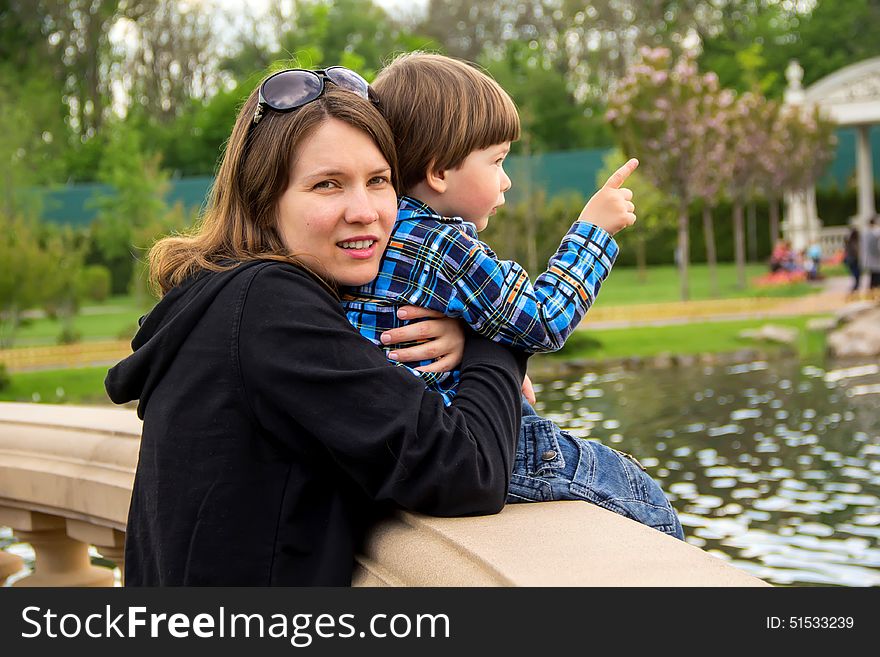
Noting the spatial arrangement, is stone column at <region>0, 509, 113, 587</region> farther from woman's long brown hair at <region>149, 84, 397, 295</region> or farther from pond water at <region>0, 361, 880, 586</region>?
woman's long brown hair at <region>149, 84, 397, 295</region>

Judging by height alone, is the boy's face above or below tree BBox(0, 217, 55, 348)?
above

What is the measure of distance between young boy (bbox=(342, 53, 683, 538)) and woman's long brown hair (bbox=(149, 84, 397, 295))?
0.14m

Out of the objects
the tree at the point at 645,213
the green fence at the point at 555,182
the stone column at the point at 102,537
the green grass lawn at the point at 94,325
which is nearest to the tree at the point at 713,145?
the tree at the point at 645,213

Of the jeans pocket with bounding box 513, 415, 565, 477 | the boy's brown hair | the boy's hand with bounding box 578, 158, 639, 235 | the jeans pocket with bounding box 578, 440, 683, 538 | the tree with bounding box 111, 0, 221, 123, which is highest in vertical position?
the tree with bounding box 111, 0, 221, 123

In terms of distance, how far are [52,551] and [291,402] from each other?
182cm

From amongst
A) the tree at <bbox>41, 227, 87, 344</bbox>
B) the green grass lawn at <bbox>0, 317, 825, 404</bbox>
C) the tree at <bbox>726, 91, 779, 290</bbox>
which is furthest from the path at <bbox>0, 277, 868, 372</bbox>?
the tree at <bbox>726, 91, 779, 290</bbox>

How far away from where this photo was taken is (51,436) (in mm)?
2877

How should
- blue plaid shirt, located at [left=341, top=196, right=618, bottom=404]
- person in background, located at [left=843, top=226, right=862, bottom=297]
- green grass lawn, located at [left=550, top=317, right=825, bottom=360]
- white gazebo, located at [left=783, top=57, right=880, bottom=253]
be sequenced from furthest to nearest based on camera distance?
white gazebo, located at [left=783, top=57, right=880, bottom=253] < person in background, located at [left=843, top=226, right=862, bottom=297] < green grass lawn, located at [left=550, top=317, right=825, bottom=360] < blue plaid shirt, located at [left=341, top=196, right=618, bottom=404]

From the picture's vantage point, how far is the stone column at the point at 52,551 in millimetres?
3035

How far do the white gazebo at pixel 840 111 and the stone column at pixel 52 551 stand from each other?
27.8 m

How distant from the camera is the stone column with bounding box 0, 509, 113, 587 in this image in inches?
119

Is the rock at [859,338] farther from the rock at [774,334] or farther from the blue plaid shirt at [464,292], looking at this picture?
the blue plaid shirt at [464,292]

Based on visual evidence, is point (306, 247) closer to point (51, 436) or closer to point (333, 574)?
point (333, 574)
